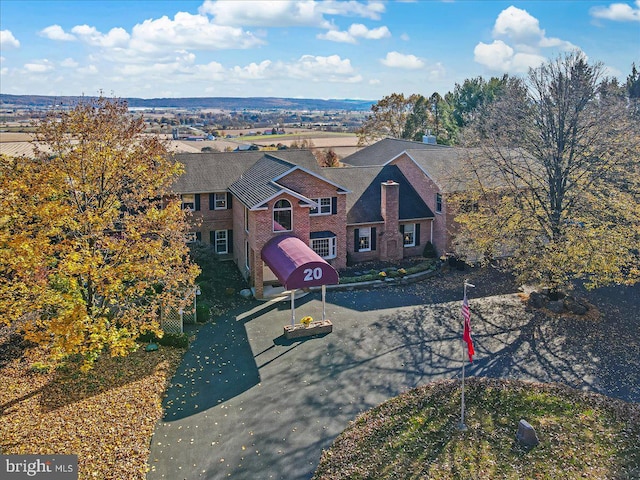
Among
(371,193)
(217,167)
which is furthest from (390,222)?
(217,167)

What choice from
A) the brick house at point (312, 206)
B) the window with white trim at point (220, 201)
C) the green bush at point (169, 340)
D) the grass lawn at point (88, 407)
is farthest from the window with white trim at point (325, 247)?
A: the grass lawn at point (88, 407)

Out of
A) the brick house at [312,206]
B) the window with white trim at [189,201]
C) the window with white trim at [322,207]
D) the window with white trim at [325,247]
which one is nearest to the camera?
the brick house at [312,206]

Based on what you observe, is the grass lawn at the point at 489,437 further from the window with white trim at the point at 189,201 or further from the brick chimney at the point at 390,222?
the window with white trim at the point at 189,201

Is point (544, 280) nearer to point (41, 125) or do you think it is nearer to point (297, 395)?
point (297, 395)

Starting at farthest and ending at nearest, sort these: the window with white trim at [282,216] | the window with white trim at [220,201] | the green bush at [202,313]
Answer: the window with white trim at [220,201] → the window with white trim at [282,216] → the green bush at [202,313]

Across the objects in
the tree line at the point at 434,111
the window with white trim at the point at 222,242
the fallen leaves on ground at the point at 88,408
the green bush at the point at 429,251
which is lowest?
the fallen leaves on ground at the point at 88,408

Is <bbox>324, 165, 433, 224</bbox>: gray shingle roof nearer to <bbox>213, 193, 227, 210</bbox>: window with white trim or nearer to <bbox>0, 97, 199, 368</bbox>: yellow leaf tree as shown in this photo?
<bbox>213, 193, 227, 210</bbox>: window with white trim
